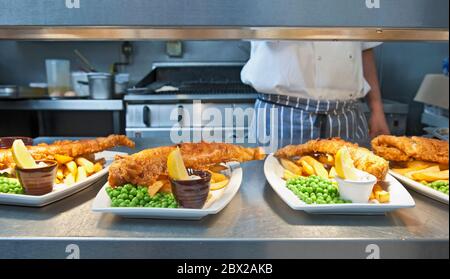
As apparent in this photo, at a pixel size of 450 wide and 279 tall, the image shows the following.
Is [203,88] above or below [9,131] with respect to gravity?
above

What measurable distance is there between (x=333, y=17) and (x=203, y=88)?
2384mm

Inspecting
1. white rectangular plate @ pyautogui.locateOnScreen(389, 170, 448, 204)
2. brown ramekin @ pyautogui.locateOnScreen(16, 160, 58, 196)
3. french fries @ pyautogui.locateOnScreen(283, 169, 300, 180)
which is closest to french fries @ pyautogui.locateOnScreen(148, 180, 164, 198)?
brown ramekin @ pyautogui.locateOnScreen(16, 160, 58, 196)

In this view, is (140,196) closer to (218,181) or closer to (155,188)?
(155,188)

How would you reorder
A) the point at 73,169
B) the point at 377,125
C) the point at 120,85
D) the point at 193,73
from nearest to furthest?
the point at 73,169
the point at 377,125
the point at 120,85
the point at 193,73

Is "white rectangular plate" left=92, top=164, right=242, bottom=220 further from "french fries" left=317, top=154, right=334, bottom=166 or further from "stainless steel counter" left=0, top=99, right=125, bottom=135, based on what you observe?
"stainless steel counter" left=0, top=99, right=125, bottom=135

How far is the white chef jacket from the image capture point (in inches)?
73.6

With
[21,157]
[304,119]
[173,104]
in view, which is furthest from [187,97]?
[21,157]

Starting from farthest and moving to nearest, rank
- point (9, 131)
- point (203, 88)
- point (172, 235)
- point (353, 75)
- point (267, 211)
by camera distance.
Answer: point (9, 131), point (203, 88), point (353, 75), point (267, 211), point (172, 235)

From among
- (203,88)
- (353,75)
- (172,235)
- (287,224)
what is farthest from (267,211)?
(203,88)

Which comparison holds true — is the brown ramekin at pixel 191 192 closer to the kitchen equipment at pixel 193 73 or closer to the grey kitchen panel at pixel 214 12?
the grey kitchen panel at pixel 214 12

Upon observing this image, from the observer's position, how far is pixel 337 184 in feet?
3.16

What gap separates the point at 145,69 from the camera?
3.82 m

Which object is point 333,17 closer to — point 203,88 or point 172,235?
point 172,235

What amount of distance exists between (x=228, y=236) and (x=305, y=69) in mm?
1248
